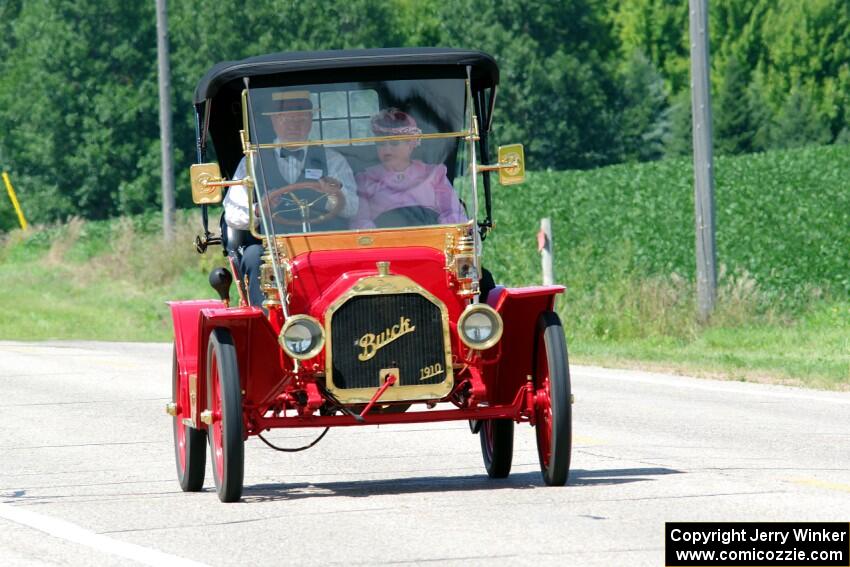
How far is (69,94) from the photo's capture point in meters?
72.0

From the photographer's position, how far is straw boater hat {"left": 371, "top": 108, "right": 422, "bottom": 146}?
32.2 feet

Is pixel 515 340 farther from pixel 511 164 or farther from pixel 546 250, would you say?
pixel 546 250

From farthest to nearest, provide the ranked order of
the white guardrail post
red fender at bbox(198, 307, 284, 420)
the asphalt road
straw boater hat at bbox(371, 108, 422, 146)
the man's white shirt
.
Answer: the white guardrail post, straw boater hat at bbox(371, 108, 422, 146), the man's white shirt, red fender at bbox(198, 307, 284, 420), the asphalt road

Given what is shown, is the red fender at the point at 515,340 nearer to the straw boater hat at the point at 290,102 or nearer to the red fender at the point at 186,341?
the straw boater hat at the point at 290,102

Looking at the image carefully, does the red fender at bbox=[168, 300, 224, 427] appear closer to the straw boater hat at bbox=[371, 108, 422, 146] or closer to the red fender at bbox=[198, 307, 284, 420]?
the red fender at bbox=[198, 307, 284, 420]

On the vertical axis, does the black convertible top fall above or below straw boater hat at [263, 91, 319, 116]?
above

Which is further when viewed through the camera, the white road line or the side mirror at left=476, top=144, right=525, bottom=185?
the side mirror at left=476, top=144, right=525, bottom=185

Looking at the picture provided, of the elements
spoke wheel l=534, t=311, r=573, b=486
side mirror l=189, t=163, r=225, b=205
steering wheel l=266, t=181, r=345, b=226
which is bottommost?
spoke wheel l=534, t=311, r=573, b=486

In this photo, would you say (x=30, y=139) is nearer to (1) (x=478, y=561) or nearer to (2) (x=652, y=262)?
(2) (x=652, y=262)

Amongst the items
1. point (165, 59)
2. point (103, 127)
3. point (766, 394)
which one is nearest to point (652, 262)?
point (165, 59)

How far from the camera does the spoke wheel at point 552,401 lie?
348 inches

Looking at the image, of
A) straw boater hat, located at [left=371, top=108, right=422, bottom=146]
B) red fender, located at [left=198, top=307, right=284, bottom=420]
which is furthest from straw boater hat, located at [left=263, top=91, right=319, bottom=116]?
red fender, located at [left=198, top=307, right=284, bottom=420]

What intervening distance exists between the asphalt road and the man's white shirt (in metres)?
1.52

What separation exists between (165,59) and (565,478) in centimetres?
2857
